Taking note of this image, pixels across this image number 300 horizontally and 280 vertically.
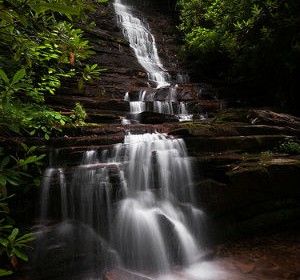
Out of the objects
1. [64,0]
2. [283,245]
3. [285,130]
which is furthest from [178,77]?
[64,0]

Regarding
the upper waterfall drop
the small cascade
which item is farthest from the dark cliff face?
the small cascade

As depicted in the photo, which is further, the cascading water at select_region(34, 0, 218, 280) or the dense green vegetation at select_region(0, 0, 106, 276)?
the cascading water at select_region(34, 0, 218, 280)

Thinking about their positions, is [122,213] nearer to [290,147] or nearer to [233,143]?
[233,143]

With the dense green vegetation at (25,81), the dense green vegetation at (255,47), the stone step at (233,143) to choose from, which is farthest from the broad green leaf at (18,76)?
the dense green vegetation at (255,47)

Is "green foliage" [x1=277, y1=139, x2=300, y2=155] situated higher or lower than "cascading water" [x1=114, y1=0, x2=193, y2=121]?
lower

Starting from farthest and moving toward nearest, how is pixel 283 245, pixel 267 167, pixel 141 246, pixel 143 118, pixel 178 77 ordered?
pixel 178 77
pixel 143 118
pixel 267 167
pixel 283 245
pixel 141 246

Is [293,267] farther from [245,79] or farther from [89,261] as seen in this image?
[245,79]

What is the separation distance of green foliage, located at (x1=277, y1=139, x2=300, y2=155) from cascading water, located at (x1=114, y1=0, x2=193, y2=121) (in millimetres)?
2943

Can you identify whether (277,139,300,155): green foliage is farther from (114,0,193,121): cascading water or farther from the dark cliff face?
the dark cliff face

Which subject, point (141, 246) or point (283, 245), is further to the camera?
point (283, 245)

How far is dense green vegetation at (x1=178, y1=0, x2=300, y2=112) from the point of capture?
29.3ft

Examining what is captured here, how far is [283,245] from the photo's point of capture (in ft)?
18.3

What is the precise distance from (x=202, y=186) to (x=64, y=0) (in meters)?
4.26

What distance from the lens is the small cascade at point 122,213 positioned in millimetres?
4836
